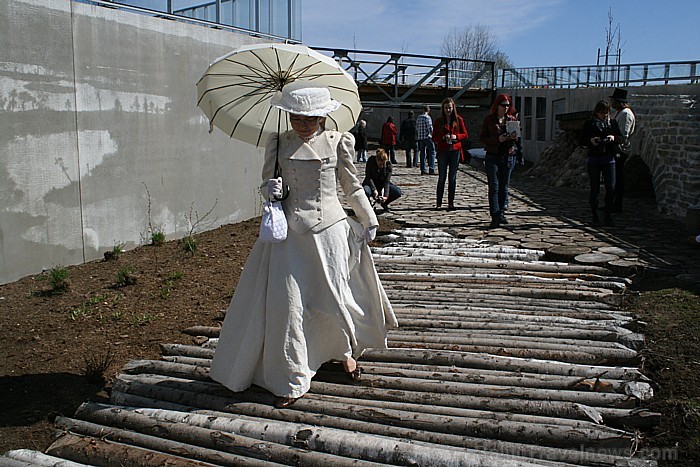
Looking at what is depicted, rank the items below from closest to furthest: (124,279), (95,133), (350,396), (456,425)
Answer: (456,425) < (350,396) < (124,279) < (95,133)

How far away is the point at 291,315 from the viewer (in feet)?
13.6

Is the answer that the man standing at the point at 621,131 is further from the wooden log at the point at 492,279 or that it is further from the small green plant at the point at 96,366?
the small green plant at the point at 96,366

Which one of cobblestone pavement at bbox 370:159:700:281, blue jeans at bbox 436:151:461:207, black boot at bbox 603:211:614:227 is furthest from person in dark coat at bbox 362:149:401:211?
black boot at bbox 603:211:614:227

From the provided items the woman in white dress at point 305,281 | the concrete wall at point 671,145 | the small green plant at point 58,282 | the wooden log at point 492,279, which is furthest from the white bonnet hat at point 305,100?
the concrete wall at point 671,145

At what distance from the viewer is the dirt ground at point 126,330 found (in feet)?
14.1

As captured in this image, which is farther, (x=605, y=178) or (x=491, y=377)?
(x=605, y=178)

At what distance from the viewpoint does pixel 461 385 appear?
4438 millimetres

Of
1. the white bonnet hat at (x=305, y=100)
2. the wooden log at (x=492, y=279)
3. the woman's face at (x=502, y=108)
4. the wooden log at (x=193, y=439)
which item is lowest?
the wooden log at (x=193, y=439)

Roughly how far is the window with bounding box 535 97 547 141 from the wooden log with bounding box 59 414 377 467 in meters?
24.2

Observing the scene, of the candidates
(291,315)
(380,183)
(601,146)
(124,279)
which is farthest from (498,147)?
(291,315)

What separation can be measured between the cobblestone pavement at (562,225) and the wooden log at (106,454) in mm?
5762

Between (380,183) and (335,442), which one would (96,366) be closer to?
(335,442)

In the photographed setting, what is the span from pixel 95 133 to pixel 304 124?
16.2 feet

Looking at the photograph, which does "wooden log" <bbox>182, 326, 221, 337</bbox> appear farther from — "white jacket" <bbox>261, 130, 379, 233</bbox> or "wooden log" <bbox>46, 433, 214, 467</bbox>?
"white jacket" <bbox>261, 130, 379, 233</bbox>
